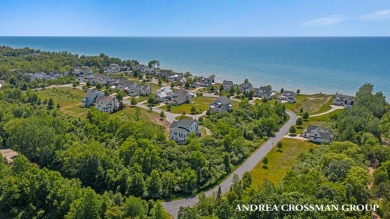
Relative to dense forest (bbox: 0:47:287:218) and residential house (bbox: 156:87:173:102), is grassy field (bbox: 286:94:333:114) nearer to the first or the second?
dense forest (bbox: 0:47:287:218)

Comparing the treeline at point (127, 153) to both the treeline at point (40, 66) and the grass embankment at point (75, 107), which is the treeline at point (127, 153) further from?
the treeline at point (40, 66)

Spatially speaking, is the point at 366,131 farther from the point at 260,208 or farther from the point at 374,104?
the point at 260,208

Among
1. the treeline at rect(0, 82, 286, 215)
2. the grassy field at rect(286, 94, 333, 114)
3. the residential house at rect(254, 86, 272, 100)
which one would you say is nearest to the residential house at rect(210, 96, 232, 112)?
the treeline at rect(0, 82, 286, 215)

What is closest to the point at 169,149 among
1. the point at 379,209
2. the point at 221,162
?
the point at 221,162

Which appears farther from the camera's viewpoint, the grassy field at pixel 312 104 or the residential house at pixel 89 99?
the residential house at pixel 89 99

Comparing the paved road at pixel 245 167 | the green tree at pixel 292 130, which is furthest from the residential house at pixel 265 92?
the green tree at pixel 292 130
